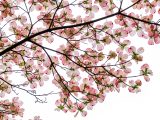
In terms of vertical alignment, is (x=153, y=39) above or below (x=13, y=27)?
below

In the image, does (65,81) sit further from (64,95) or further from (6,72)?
(6,72)

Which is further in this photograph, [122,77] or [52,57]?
[52,57]

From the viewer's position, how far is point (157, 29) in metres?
5.39

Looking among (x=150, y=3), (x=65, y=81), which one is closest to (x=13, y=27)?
(x=65, y=81)

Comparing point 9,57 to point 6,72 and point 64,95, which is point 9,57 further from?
point 64,95

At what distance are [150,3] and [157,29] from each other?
51 centimetres

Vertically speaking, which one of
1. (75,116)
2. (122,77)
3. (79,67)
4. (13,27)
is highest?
(13,27)

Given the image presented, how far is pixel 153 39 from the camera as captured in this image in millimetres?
5473

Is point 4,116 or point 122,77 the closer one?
point 122,77

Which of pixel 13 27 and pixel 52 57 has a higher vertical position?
pixel 13 27

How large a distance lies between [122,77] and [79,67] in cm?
76

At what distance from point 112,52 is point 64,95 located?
3.54ft

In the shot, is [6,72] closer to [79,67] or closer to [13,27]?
[13,27]

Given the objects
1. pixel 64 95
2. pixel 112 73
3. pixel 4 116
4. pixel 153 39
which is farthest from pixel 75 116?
pixel 153 39
